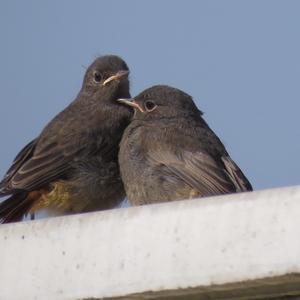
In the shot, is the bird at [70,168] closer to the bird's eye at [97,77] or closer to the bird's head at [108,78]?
the bird's head at [108,78]

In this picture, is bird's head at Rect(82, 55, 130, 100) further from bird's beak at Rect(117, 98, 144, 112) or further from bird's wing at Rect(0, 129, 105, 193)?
bird's wing at Rect(0, 129, 105, 193)

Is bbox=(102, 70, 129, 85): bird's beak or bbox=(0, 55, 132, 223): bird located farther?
bbox=(102, 70, 129, 85): bird's beak

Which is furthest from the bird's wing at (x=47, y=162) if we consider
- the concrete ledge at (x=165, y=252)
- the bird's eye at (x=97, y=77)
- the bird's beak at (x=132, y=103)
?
the concrete ledge at (x=165, y=252)

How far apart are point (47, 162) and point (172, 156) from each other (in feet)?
4.47

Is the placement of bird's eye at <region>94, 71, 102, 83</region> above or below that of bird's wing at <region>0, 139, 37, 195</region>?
above

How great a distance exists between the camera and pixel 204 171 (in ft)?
23.7

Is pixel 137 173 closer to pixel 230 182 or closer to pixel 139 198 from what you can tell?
pixel 139 198

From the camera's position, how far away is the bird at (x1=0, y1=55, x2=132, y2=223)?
8.15 m

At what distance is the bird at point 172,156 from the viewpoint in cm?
723

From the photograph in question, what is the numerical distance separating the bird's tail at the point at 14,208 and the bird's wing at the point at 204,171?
1213 mm

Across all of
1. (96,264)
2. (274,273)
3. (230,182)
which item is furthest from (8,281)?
(230,182)

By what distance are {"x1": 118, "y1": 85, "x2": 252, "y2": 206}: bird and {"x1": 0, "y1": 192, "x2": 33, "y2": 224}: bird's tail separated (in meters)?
0.89

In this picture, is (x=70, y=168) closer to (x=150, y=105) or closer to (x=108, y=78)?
(x=150, y=105)

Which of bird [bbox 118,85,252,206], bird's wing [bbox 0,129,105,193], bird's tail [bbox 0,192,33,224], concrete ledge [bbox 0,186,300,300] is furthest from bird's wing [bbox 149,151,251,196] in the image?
concrete ledge [bbox 0,186,300,300]
